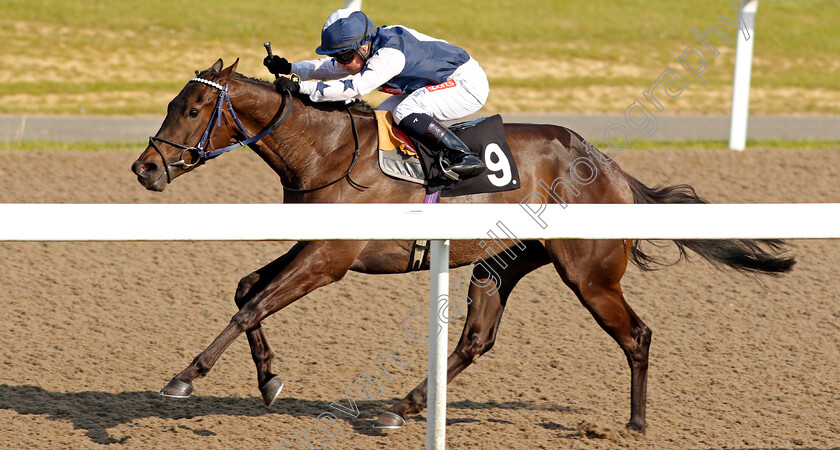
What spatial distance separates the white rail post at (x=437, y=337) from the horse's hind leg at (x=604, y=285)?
4.53ft

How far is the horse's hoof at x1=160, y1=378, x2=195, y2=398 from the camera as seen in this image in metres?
3.55

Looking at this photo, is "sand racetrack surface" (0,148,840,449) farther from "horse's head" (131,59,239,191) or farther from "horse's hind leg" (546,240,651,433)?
"horse's head" (131,59,239,191)

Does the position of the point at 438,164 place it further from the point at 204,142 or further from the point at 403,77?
the point at 204,142

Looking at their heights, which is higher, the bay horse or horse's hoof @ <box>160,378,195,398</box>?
the bay horse

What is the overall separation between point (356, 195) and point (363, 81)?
19.7 inches

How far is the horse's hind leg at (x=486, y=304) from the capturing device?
4448 millimetres

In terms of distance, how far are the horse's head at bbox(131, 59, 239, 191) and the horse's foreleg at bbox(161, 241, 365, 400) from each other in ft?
1.97

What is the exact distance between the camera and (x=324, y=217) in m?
2.76

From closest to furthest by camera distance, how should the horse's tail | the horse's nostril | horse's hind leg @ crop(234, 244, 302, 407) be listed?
the horse's nostril → horse's hind leg @ crop(234, 244, 302, 407) → the horse's tail

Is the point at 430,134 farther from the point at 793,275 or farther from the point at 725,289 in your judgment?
the point at 793,275

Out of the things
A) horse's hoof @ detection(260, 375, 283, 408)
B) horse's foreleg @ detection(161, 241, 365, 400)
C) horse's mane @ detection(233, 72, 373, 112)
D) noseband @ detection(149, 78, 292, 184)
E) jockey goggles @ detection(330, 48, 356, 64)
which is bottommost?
horse's hoof @ detection(260, 375, 283, 408)

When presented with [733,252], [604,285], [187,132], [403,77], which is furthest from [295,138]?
[733,252]

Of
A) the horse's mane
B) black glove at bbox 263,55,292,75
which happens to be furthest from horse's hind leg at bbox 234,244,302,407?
black glove at bbox 263,55,292,75

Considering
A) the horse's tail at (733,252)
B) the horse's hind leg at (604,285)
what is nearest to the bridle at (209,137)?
the horse's hind leg at (604,285)
